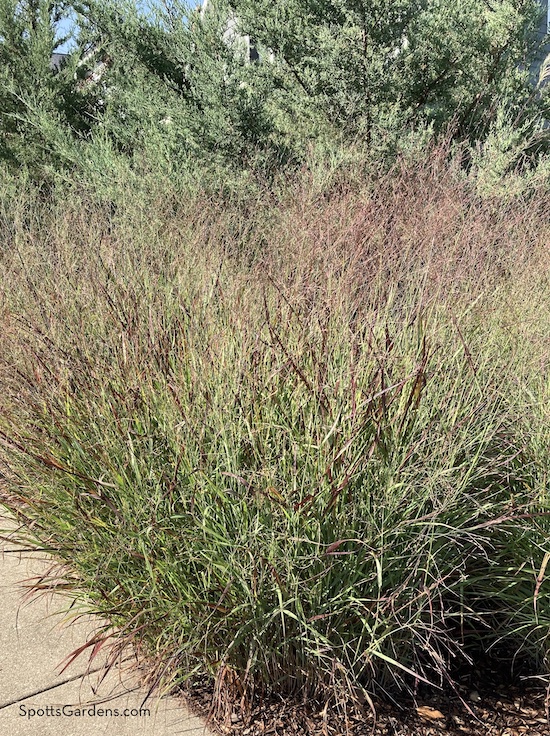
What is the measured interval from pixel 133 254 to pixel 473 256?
5.78 ft

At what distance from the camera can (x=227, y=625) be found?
2.04m

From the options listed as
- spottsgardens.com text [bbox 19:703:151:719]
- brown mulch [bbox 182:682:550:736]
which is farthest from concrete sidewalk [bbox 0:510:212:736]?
brown mulch [bbox 182:682:550:736]

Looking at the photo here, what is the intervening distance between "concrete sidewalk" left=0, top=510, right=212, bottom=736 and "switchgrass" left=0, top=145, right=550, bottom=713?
5.9 inches

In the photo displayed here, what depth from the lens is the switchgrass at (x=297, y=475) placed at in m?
2.03

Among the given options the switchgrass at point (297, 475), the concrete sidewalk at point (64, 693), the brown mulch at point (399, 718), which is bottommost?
the concrete sidewalk at point (64, 693)

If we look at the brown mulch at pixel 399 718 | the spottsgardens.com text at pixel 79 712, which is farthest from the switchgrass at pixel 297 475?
the spottsgardens.com text at pixel 79 712

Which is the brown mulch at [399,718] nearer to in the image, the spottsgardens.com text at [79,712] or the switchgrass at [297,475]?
the switchgrass at [297,475]

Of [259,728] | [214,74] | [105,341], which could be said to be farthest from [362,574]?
[214,74]

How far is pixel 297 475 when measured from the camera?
6.89 feet

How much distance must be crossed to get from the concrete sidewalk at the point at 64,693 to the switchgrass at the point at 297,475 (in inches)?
5.9

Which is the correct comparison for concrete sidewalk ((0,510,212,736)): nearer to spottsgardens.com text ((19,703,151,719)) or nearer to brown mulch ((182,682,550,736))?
spottsgardens.com text ((19,703,151,719))

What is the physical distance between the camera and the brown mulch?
6.77 feet

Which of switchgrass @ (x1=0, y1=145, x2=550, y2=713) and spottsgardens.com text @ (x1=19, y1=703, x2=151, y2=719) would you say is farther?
spottsgardens.com text @ (x1=19, y1=703, x2=151, y2=719)

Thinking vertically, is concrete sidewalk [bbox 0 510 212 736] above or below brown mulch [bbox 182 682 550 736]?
below
